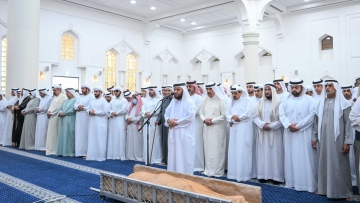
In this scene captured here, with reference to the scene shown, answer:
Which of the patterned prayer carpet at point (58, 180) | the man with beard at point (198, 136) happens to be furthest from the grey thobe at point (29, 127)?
the man with beard at point (198, 136)

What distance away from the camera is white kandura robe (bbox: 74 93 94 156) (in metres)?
6.24

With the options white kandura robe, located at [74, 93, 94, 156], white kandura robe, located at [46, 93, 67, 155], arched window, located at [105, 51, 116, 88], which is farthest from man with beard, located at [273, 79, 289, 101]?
arched window, located at [105, 51, 116, 88]

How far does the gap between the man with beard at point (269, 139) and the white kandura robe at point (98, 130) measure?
120 inches

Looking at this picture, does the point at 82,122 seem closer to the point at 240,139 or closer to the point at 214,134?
the point at 214,134

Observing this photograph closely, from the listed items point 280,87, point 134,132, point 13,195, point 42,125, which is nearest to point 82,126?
point 134,132

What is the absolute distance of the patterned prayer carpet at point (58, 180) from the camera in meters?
3.52

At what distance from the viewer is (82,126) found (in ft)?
20.8

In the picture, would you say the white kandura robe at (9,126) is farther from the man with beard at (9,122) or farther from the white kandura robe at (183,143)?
the white kandura robe at (183,143)

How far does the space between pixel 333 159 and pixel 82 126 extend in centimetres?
465

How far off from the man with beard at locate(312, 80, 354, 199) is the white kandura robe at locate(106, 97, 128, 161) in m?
3.77

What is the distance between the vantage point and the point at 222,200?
7.59 feet

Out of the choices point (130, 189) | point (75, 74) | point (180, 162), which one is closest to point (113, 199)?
point (130, 189)

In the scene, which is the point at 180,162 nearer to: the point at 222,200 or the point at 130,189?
the point at 130,189

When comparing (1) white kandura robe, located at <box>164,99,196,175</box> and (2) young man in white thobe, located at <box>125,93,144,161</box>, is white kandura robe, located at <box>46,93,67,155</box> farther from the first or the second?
(1) white kandura robe, located at <box>164,99,196,175</box>
